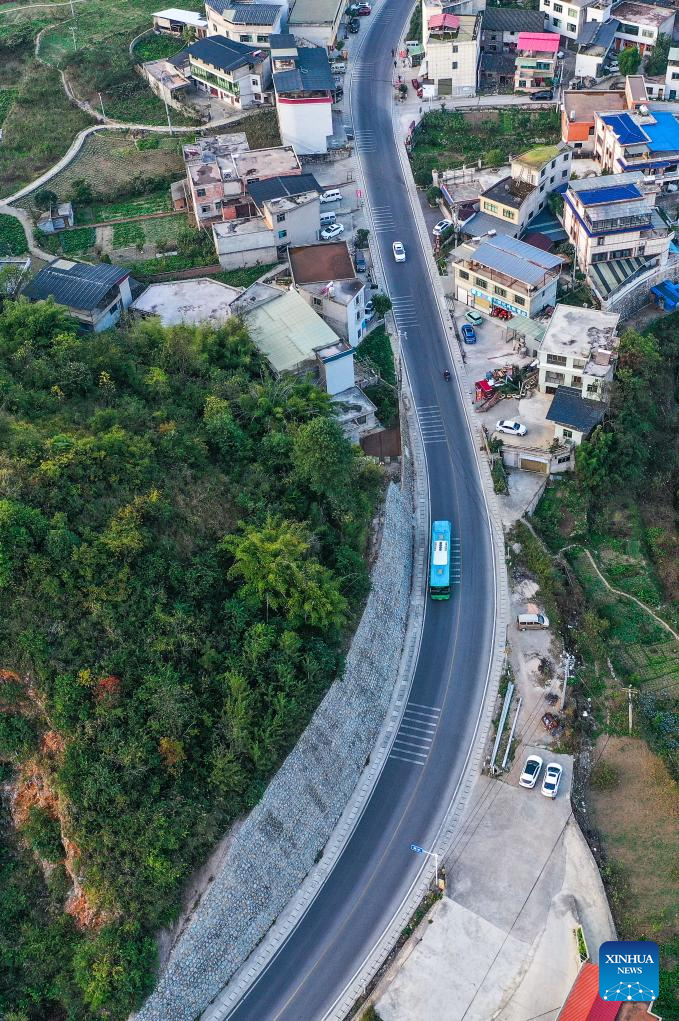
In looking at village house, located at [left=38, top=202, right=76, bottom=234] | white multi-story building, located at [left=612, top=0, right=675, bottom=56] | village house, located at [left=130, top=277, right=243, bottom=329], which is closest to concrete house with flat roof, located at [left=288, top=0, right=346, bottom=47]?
white multi-story building, located at [left=612, top=0, right=675, bottom=56]

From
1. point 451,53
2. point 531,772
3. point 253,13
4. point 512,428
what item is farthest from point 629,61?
point 531,772

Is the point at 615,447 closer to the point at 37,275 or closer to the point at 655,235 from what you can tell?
the point at 655,235

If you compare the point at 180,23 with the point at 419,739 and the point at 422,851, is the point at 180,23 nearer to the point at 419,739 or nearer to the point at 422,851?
the point at 419,739

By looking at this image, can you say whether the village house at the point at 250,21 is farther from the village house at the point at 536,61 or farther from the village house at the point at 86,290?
the village house at the point at 86,290

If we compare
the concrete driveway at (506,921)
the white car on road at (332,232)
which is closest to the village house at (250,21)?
the white car on road at (332,232)

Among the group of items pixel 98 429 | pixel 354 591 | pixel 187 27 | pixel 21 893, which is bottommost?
pixel 21 893

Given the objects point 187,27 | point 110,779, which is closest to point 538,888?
point 110,779
